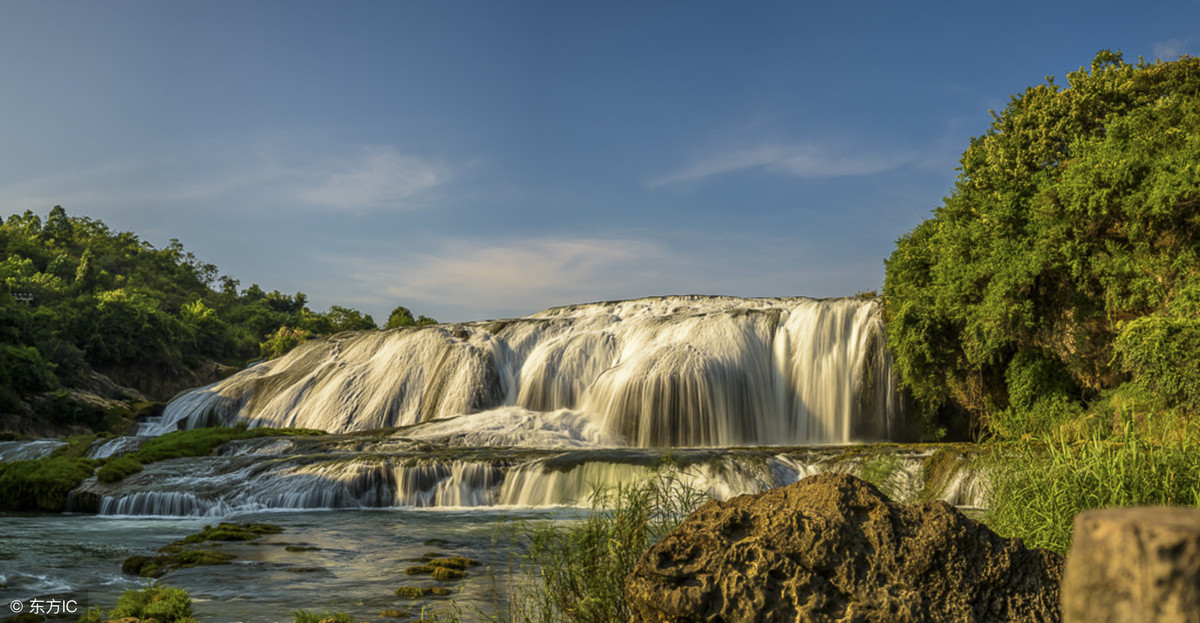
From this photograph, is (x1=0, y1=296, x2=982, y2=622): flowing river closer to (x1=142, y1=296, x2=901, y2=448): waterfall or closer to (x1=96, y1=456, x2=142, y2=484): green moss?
(x1=142, y1=296, x2=901, y2=448): waterfall

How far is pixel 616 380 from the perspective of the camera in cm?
2817

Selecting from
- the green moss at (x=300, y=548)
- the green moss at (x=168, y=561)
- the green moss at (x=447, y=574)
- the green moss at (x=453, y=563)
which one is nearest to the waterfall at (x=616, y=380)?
the green moss at (x=300, y=548)

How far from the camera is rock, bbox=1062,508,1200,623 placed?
1.38 m

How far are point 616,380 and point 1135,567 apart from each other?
2685cm

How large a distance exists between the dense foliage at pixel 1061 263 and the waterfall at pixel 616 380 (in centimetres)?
218

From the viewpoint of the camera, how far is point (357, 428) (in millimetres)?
31578

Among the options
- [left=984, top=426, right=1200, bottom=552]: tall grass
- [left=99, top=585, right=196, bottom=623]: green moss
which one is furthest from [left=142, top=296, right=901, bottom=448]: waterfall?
[left=984, top=426, right=1200, bottom=552]: tall grass

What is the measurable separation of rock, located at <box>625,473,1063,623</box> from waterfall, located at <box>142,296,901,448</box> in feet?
70.6

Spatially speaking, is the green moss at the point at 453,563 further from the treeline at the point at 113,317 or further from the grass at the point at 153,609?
the treeline at the point at 113,317

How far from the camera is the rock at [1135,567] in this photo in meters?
1.38

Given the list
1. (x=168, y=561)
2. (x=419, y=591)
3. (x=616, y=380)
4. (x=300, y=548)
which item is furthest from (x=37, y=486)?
(x=616, y=380)

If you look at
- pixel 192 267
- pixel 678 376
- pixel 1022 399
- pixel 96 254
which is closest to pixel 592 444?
pixel 678 376

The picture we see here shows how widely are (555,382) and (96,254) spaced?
68.5 metres

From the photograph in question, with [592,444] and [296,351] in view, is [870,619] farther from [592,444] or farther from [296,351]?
[296,351]
